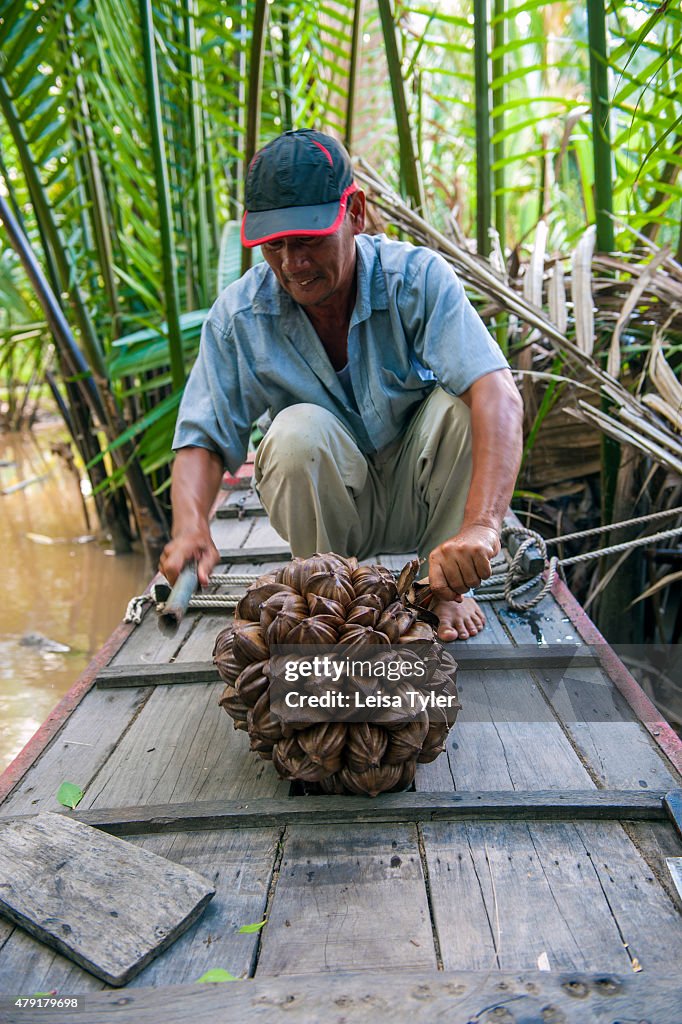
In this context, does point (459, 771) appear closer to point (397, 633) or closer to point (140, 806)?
point (397, 633)

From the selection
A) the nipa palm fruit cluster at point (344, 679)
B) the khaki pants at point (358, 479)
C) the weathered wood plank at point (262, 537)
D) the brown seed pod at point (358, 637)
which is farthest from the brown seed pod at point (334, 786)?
the weathered wood plank at point (262, 537)

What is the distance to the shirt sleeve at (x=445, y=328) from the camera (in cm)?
181

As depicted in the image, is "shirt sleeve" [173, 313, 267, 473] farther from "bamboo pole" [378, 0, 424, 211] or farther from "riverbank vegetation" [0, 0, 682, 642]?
"bamboo pole" [378, 0, 424, 211]

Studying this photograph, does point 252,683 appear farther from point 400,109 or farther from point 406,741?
point 400,109

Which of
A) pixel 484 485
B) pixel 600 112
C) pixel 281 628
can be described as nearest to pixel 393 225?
pixel 600 112

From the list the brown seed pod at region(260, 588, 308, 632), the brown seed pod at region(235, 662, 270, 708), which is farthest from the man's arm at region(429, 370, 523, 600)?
the brown seed pod at region(235, 662, 270, 708)

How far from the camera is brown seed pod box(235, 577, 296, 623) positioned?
1.42m

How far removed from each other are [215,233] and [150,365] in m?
1.26

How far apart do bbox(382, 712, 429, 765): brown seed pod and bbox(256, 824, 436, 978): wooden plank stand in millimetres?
106

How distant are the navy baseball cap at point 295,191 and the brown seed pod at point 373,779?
107 centimetres

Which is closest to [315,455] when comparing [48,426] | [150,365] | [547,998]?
[547,998]

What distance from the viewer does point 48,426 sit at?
8.48 metres

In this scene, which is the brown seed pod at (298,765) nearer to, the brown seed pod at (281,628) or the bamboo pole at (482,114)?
the brown seed pod at (281,628)

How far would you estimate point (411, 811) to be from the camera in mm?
1284
